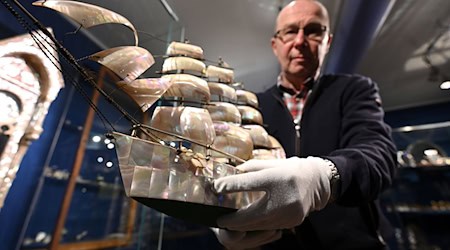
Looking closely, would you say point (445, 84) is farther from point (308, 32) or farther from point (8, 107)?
point (8, 107)

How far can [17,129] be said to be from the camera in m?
0.34

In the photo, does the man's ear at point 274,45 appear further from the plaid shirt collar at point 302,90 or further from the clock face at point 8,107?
the clock face at point 8,107

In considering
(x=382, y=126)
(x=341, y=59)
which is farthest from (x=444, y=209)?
(x=382, y=126)

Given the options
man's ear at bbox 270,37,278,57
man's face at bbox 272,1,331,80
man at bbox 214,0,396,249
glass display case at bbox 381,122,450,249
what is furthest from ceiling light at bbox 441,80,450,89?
glass display case at bbox 381,122,450,249

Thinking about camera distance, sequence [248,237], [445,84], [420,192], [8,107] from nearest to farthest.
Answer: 1. [8,107]
2. [248,237]
3. [445,84]
4. [420,192]

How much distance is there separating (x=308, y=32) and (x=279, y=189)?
0.43m

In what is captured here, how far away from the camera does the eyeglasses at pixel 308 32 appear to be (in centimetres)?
59

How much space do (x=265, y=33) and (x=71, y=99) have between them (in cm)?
49

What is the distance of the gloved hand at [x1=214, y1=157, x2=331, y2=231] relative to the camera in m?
0.31

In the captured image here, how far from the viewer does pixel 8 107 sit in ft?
1.01

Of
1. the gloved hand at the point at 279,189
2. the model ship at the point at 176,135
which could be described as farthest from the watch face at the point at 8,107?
the gloved hand at the point at 279,189

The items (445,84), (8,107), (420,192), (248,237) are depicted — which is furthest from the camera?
(420,192)

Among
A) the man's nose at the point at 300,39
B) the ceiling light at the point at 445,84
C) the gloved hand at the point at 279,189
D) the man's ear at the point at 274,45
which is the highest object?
the man's ear at the point at 274,45

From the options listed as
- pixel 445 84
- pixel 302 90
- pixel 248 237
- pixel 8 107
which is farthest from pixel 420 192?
pixel 8 107
